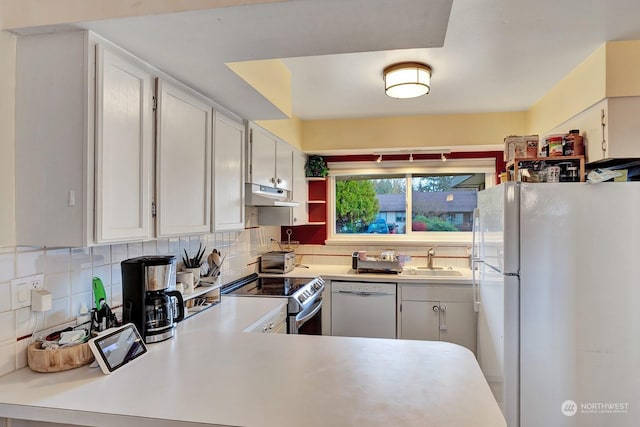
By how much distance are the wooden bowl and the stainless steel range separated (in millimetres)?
1299

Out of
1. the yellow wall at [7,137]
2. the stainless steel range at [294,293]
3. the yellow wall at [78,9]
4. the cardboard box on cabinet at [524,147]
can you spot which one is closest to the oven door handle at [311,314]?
the stainless steel range at [294,293]

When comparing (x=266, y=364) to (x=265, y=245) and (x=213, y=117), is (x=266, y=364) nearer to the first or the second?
(x=213, y=117)

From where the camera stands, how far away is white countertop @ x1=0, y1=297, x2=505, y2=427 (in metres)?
0.97

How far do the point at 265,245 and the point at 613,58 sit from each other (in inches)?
116

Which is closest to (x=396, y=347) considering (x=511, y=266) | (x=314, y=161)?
(x=511, y=266)

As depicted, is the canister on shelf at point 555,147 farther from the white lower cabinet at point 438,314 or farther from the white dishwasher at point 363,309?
the white dishwasher at point 363,309

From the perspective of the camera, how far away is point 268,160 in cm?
284

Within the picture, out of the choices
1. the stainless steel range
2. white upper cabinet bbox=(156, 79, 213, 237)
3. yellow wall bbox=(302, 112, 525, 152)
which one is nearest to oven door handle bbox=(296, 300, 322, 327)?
the stainless steel range

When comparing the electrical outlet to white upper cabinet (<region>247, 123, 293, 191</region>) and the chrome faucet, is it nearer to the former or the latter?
white upper cabinet (<region>247, 123, 293, 191</region>)

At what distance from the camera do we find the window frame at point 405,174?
3795mm

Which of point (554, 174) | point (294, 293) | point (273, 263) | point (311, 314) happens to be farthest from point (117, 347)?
point (554, 174)

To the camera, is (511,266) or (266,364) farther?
(511,266)

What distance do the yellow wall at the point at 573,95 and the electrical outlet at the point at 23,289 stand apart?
2.85 m

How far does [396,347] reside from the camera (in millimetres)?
1438
